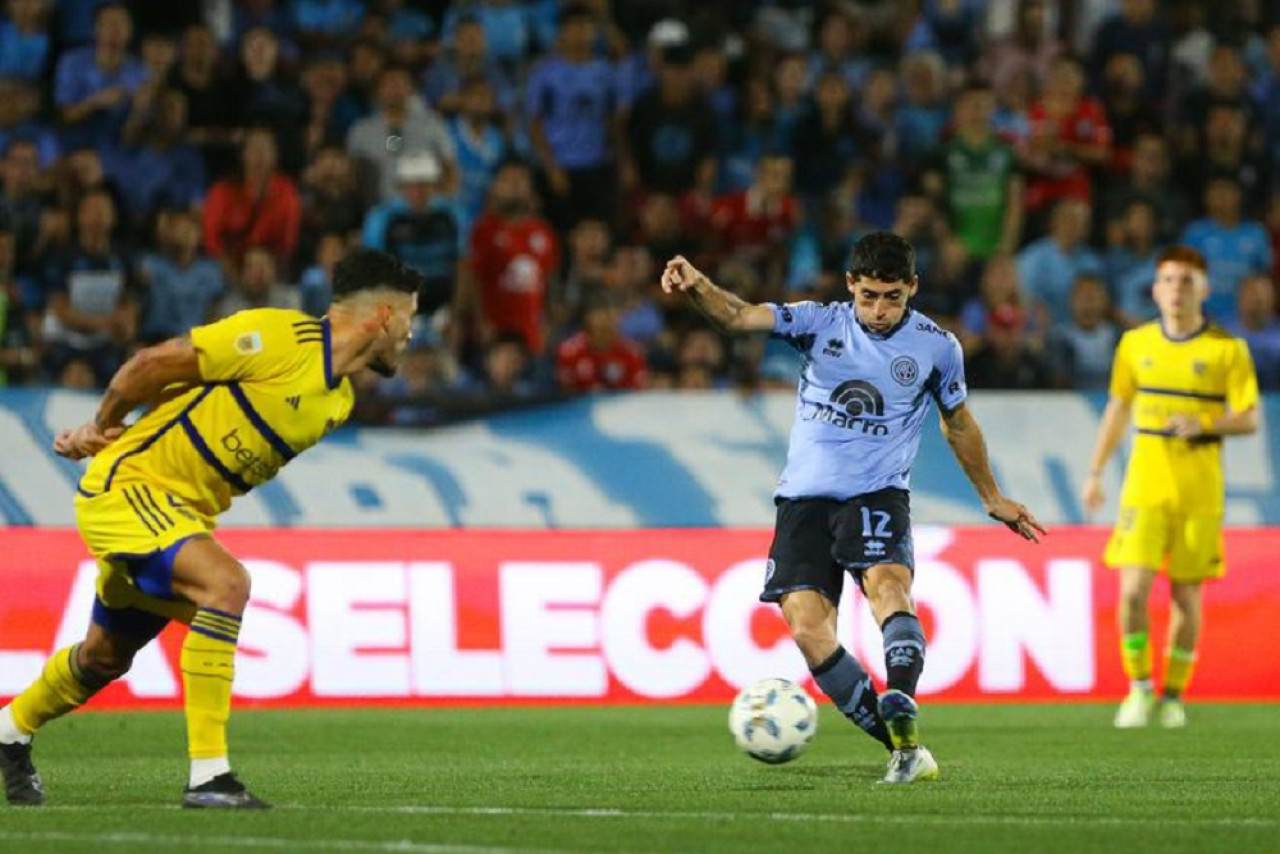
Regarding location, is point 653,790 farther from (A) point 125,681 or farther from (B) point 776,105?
(B) point 776,105

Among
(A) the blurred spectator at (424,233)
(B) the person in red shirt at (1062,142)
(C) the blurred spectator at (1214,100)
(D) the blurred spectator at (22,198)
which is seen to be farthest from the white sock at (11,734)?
(C) the blurred spectator at (1214,100)

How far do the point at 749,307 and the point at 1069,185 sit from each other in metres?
10.4

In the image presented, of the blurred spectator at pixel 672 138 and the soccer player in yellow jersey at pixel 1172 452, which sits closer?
the soccer player in yellow jersey at pixel 1172 452

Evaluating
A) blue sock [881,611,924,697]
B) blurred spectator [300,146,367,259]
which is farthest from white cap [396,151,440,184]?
blue sock [881,611,924,697]

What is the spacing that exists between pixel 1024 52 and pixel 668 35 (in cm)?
301

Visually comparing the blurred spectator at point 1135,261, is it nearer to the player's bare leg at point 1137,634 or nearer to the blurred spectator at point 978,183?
the blurred spectator at point 978,183

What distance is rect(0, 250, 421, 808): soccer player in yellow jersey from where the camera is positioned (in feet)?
27.3

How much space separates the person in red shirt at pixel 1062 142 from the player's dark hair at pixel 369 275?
459 inches

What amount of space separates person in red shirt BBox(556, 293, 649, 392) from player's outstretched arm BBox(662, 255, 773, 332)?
24.1ft

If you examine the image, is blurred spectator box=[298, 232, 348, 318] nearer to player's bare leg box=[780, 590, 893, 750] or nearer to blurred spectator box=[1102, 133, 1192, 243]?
blurred spectator box=[1102, 133, 1192, 243]

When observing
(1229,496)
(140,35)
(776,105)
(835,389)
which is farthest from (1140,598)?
(140,35)

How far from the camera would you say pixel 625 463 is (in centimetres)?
1622

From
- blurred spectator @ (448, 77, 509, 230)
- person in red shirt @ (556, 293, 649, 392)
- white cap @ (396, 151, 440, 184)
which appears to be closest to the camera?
person in red shirt @ (556, 293, 649, 392)

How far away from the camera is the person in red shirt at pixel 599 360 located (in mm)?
17156
